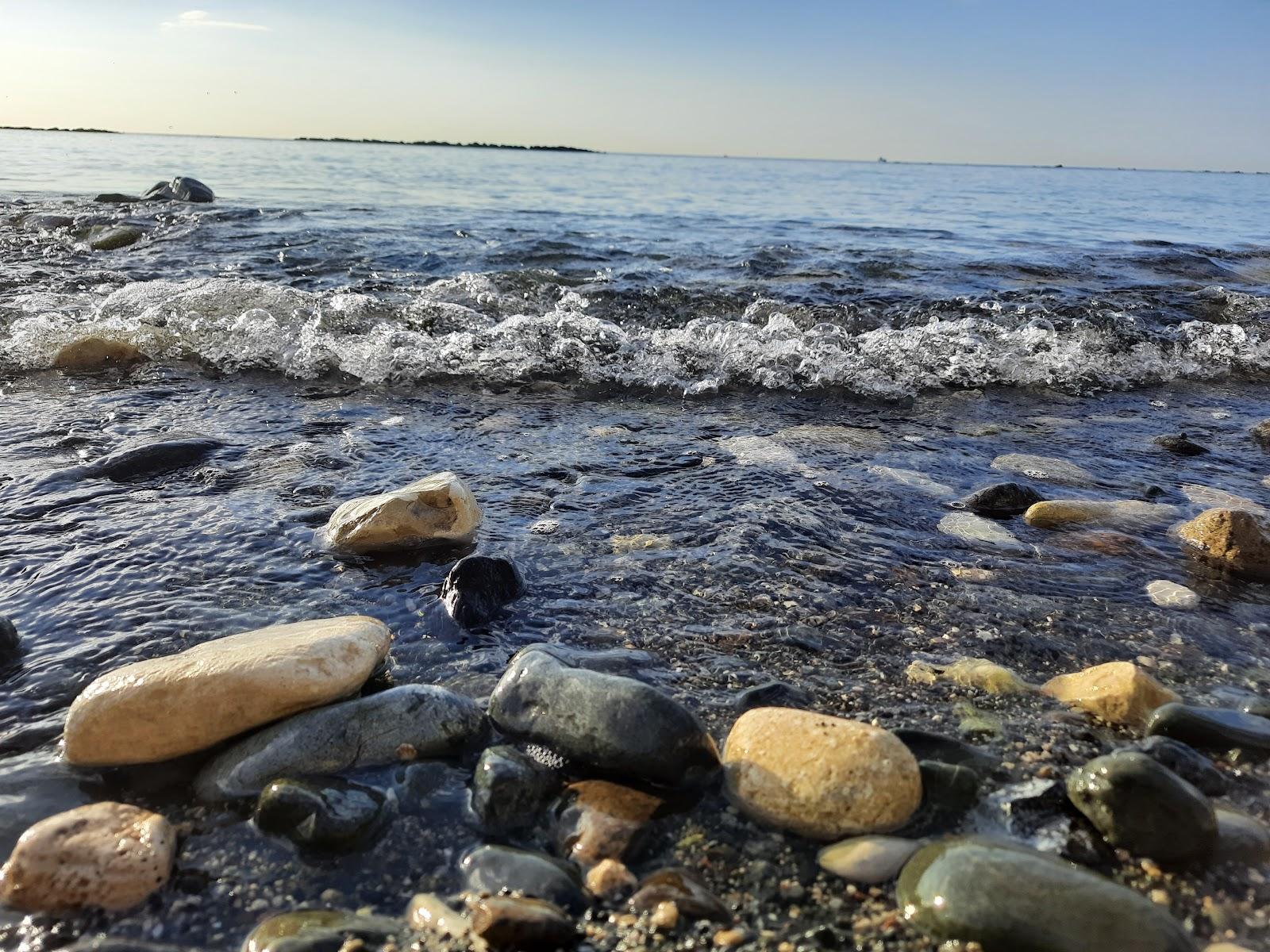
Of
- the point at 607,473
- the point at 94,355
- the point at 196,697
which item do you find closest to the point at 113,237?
the point at 94,355

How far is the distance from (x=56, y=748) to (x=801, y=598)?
202 cm

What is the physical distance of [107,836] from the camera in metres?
1.59

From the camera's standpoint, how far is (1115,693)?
208 centimetres

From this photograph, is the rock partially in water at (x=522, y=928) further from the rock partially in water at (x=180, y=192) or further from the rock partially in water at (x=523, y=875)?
the rock partially in water at (x=180, y=192)

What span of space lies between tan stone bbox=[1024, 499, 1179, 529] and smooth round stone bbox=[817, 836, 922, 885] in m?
2.04

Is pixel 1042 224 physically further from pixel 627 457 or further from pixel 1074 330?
pixel 627 457

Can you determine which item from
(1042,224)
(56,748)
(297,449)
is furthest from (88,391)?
Answer: (1042,224)

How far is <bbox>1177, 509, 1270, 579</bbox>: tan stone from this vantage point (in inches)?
115

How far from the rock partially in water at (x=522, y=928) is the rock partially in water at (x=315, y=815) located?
14.6 inches

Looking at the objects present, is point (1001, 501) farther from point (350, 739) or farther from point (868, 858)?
point (350, 739)

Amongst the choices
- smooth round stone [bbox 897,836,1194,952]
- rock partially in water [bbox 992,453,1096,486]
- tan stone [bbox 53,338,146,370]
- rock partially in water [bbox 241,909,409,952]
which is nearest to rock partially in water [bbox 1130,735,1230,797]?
smooth round stone [bbox 897,836,1194,952]

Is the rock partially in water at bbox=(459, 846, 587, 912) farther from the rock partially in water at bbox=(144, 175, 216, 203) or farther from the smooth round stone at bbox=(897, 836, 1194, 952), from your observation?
the rock partially in water at bbox=(144, 175, 216, 203)

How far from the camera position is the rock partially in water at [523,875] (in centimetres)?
152

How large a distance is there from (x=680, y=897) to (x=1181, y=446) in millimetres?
4095
